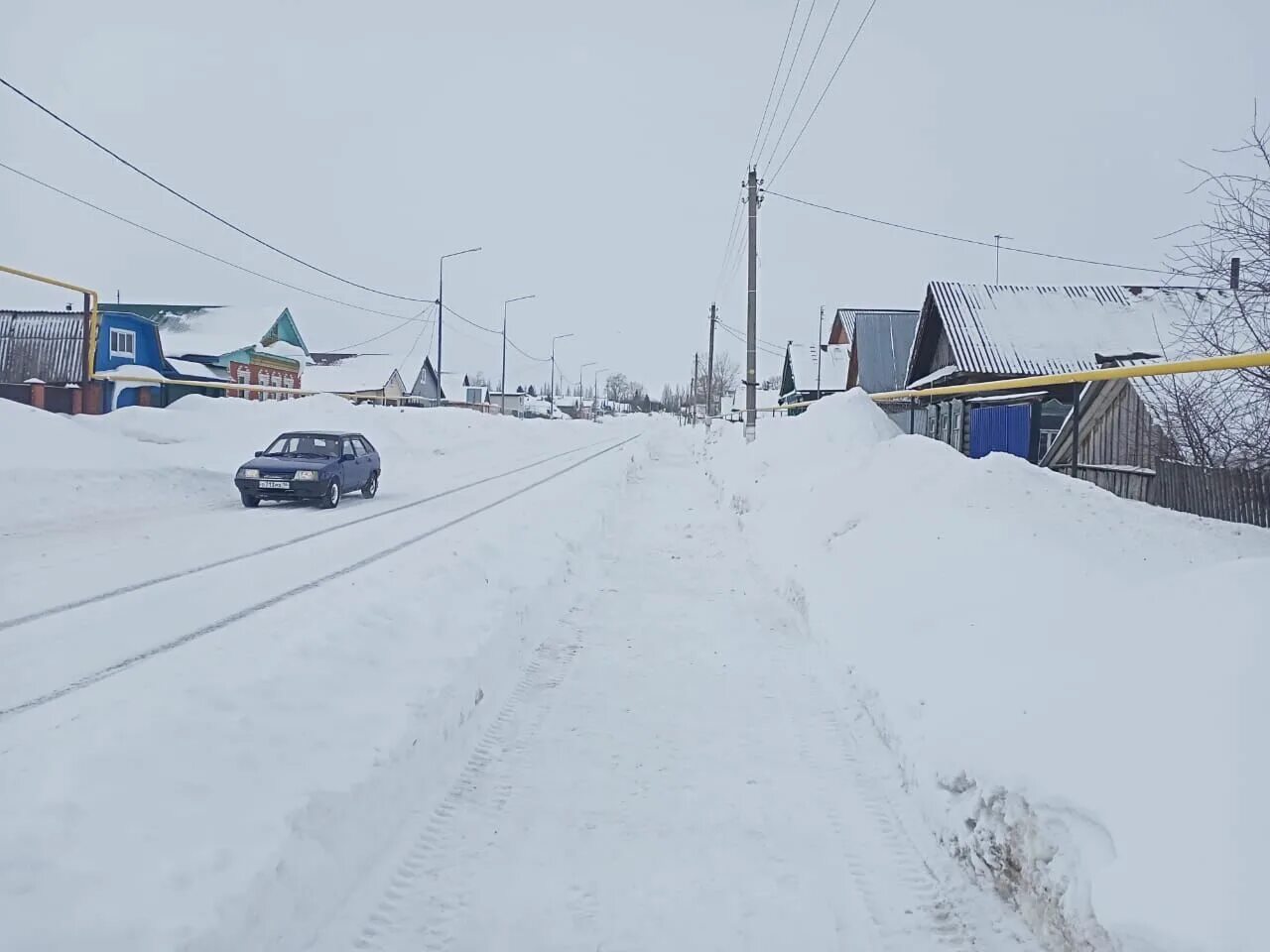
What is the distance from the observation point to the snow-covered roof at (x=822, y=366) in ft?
150

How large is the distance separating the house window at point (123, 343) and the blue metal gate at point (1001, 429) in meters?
30.6

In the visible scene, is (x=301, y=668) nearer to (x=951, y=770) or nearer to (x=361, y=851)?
(x=361, y=851)

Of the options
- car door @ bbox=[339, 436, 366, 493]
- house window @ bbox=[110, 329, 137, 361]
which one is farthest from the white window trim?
car door @ bbox=[339, 436, 366, 493]

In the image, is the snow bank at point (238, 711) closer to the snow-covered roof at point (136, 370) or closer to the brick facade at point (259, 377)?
the snow-covered roof at point (136, 370)

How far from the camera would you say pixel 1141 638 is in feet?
12.3

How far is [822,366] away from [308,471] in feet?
118

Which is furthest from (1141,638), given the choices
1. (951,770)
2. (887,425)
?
(887,425)

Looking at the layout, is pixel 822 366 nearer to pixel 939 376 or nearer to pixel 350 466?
pixel 939 376

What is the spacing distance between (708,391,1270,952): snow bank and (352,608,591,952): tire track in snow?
1.83m

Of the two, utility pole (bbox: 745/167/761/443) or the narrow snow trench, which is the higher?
utility pole (bbox: 745/167/761/443)

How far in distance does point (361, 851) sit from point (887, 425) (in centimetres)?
1136

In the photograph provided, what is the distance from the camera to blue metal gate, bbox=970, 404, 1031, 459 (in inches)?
444

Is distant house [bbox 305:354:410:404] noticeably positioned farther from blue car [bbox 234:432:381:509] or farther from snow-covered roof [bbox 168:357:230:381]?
blue car [bbox 234:432:381:509]

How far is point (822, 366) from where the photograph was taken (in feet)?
154
